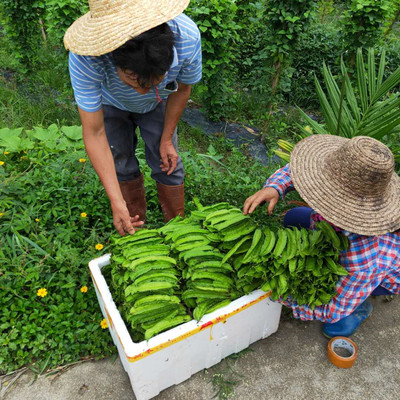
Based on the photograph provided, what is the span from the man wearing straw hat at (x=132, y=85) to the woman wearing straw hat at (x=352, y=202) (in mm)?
840

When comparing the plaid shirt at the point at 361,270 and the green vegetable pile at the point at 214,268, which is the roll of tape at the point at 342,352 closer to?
the plaid shirt at the point at 361,270

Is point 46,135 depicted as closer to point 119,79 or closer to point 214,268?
point 119,79

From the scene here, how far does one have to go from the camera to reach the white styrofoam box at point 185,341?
1701mm

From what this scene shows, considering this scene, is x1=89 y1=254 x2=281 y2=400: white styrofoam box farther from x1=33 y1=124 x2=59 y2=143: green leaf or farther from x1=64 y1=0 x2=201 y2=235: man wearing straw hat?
x1=33 y1=124 x2=59 y2=143: green leaf

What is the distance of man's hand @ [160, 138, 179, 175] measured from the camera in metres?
2.54

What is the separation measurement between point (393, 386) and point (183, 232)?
1664mm

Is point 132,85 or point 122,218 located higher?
point 132,85

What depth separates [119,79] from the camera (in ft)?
6.48

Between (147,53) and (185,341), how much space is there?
4.66ft

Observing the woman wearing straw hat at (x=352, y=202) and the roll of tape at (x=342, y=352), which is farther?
the roll of tape at (x=342, y=352)

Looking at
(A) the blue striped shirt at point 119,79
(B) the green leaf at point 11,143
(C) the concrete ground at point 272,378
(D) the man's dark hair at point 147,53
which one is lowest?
(C) the concrete ground at point 272,378

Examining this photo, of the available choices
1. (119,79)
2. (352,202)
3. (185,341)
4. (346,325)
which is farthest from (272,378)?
(119,79)

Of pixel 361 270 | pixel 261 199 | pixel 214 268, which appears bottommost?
pixel 361 270

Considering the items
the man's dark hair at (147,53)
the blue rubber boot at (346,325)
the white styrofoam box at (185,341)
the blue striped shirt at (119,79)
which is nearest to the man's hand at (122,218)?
the white styrofoam box at (185,341)
